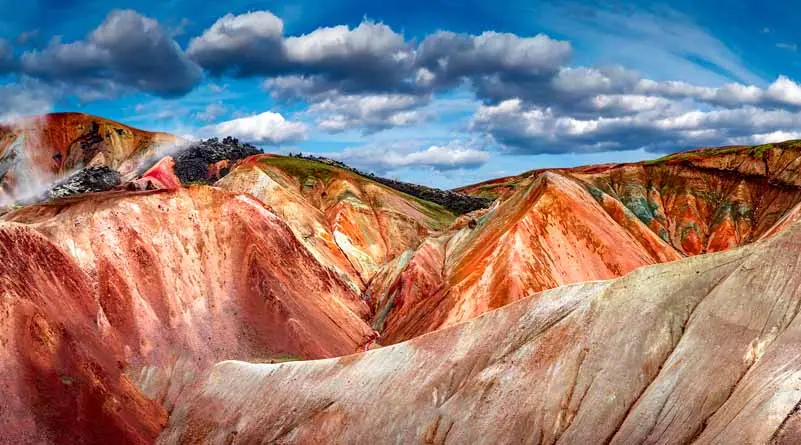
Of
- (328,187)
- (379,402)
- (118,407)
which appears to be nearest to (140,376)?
(118,407)

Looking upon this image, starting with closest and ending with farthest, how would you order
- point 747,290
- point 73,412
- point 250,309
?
point 747,290 < point 73,412 < point 250,309

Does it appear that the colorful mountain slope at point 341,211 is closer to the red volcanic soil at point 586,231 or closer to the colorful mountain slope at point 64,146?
the red volcanic soil at point 586,231

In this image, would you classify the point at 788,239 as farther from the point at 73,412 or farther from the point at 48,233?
the point at 48,233

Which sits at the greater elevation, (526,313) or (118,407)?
(526,313)

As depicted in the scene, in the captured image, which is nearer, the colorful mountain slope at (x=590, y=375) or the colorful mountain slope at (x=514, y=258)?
the colorful mountain slope at (x=590, y=375)

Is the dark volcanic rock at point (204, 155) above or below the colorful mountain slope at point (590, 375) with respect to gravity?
above

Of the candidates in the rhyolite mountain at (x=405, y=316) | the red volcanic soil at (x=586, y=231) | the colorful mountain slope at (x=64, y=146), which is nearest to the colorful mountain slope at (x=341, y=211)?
the rhyolite mountain at (x=405, y=316)

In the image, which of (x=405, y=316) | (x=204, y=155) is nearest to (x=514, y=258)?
(x=405, y=316)

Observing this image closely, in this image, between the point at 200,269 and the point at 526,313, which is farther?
the point at 200,269
